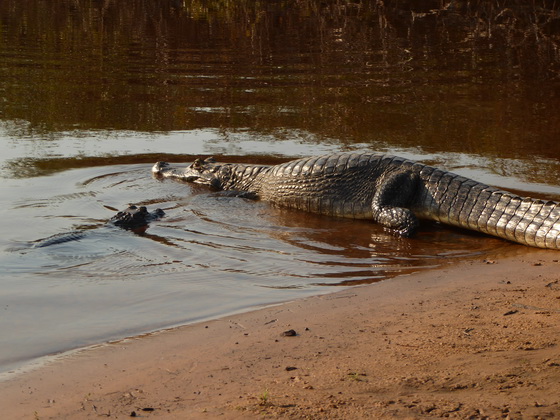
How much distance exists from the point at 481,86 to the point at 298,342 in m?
10.9

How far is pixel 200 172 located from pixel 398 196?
2.51 m

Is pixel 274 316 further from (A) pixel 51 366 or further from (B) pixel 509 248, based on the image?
(B) pixel 509 248

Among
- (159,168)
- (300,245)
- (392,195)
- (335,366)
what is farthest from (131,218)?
(335,366)

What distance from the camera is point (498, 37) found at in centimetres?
1978

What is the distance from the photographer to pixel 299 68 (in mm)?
15375

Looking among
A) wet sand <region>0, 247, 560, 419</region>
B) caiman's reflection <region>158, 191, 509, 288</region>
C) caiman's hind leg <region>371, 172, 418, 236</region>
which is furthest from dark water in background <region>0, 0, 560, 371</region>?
wet sand <region>0, 247, 560, 419</region>

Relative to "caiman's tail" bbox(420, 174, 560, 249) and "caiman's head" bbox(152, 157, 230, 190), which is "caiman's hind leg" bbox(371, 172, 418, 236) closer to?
"caiman's tail" bbox(420, 174, 560, 249)

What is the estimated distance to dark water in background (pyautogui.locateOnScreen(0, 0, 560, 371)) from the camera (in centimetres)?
529

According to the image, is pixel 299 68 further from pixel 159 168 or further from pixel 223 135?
pixel 159 168

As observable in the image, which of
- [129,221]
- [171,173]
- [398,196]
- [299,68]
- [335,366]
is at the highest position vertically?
[299,68]

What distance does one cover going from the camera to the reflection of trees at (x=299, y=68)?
1141cm

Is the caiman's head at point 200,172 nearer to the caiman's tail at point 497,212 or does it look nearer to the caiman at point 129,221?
the caiman at point 129,221

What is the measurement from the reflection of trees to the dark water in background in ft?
0.24

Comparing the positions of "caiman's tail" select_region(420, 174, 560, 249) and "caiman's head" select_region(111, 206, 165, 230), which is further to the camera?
"caiman's head" select_region(111, 206, 165, 230)
